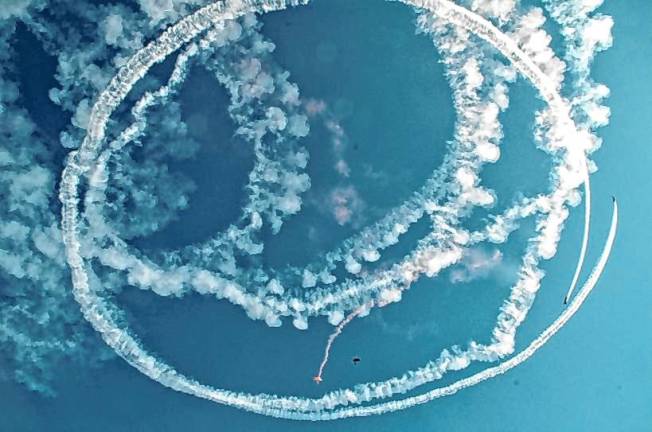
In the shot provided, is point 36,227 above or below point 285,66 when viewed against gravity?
below

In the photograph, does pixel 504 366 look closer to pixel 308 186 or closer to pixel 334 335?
pixel 334 335

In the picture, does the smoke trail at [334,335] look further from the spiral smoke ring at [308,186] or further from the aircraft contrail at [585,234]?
the aircraft contrail at [585,234]

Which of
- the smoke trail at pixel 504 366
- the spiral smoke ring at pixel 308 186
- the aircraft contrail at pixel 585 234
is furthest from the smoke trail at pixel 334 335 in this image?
the aircraft contrail at pixel 585 234

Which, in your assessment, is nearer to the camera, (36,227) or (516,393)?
(36,227)

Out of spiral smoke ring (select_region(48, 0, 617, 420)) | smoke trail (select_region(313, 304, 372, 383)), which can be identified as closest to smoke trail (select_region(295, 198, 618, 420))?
spiral smoke ring (select_region(48, 0, 617, 420))

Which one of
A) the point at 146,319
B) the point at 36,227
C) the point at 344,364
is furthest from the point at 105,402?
the point at 344,364

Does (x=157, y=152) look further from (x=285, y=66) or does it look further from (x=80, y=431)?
(x=80, y=431)

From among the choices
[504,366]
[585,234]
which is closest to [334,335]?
[504,366]

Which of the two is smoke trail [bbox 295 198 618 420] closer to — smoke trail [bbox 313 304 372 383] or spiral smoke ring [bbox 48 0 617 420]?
spiral smoke ring [bbox 48 0 617 420]
